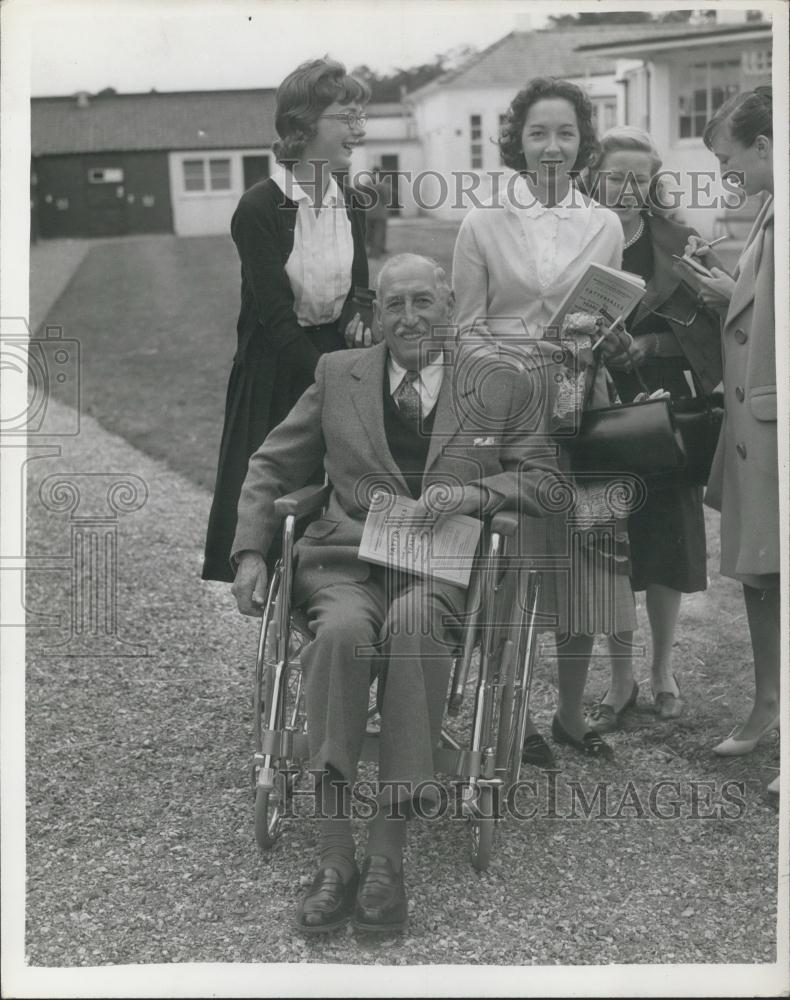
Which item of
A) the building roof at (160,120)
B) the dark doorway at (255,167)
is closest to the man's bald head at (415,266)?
the building roof at (160,120)

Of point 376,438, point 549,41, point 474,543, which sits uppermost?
point 549,41

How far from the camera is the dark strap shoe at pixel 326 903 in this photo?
10.4 ft

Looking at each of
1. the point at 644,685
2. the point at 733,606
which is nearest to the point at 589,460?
the point at 644,685

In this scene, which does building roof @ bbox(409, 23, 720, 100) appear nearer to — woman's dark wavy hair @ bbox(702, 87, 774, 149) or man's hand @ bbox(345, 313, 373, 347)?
woman's dark wavy hair @ bbox(702, 87, 774, 149)

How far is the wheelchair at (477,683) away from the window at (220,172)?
9.05 feet

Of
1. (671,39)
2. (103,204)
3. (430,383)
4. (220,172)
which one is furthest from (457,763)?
(103,204)

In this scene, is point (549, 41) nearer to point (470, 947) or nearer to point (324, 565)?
point (324, 565)

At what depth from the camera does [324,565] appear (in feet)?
11.7

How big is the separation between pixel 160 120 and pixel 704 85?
2247 millimetres

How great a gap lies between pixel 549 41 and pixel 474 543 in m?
1.90

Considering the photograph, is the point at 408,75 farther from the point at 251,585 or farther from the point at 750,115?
the point at 251,585

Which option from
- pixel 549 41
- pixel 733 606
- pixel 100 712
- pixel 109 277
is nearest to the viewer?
pixel 549 41

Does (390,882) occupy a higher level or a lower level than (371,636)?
lower

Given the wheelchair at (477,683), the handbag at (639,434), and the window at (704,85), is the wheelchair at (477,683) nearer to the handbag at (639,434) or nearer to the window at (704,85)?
the handbag at (639,434)
